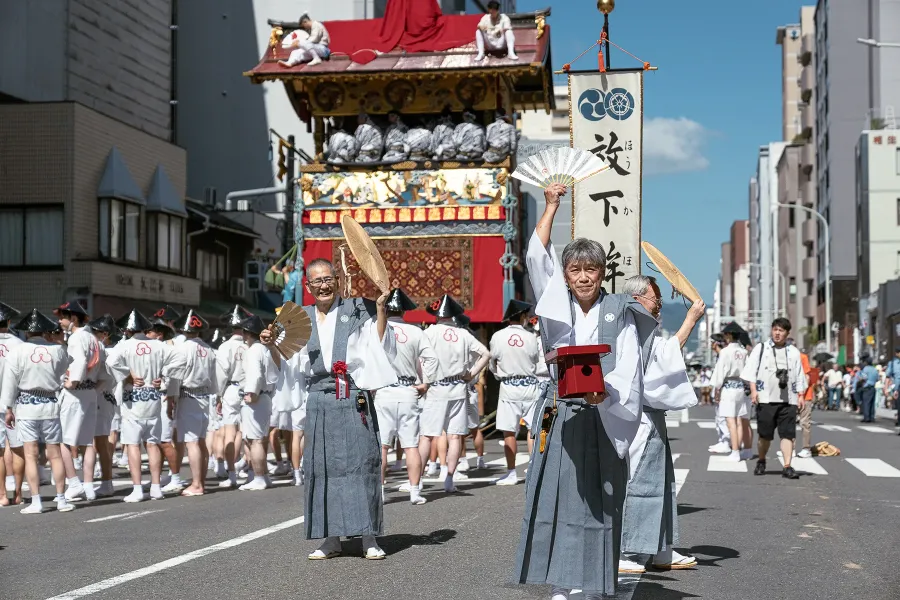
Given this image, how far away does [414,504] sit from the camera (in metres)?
11.8

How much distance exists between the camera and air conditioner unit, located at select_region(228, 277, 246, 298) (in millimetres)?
42188

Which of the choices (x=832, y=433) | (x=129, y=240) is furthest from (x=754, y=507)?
(x=129, y=240)

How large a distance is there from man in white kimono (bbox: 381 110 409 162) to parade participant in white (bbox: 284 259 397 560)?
16220mm

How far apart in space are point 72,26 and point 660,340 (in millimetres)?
27689

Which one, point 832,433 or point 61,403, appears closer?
point 61,403

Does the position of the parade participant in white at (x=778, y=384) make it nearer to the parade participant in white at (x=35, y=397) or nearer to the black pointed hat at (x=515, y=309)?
the black pointed hat at (x=515, y=309)

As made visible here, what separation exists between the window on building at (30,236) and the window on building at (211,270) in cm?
911

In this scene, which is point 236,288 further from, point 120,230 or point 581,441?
point 581,441

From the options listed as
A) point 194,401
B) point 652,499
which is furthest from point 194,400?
point 652,499

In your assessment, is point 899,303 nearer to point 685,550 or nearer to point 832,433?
point 832,433

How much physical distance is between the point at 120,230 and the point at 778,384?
21148 millimetres

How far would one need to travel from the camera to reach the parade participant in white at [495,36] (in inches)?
950

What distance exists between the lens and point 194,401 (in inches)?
541

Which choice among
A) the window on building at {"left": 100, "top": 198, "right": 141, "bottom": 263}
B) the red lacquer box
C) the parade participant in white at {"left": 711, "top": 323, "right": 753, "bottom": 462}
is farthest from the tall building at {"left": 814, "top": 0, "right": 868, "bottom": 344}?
the red lacquer box
